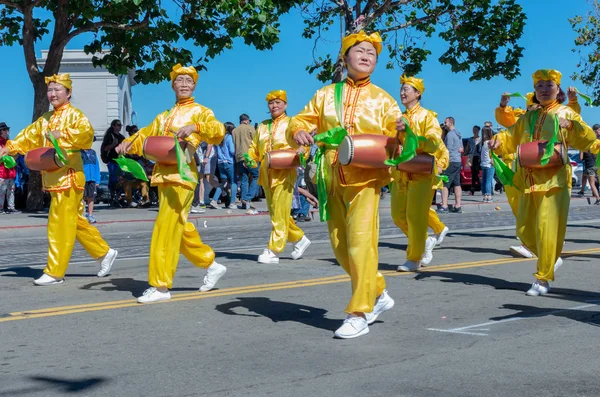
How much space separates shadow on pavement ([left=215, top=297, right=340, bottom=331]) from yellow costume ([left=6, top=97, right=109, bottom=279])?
7.31 feet

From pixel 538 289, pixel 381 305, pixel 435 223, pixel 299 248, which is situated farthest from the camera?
pixel 435 223

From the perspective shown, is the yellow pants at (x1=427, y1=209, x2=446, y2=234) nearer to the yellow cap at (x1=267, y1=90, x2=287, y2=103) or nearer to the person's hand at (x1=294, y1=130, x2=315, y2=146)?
the yellow cap at (x1=267, y1=90, x2=287, y2=103)

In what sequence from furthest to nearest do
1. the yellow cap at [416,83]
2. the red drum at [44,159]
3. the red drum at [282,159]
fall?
the red drum at [282,159] < the yellow cap at [416,83] < the red drum at [44,159]

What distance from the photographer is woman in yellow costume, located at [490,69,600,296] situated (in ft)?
27.5

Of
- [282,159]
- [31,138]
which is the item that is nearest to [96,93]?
[282,159]

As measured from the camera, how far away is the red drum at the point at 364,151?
639 centimetres

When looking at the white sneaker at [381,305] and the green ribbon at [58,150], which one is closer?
the white sneaker at [381,305]

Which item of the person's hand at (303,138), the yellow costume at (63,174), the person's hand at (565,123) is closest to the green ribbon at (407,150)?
the person's hand at (303,138)

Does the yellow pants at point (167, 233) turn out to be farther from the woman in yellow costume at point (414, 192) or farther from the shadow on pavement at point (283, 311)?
the woman in yellow costume at point (414, 192)

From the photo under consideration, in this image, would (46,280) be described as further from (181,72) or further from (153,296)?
(181,72)

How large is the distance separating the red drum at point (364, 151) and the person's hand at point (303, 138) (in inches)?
8.3

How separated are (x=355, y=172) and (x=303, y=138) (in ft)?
1.38

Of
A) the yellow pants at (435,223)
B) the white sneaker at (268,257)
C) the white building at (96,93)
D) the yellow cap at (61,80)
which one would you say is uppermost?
the white building at (96,93)

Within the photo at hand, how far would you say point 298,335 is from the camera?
264 inches
